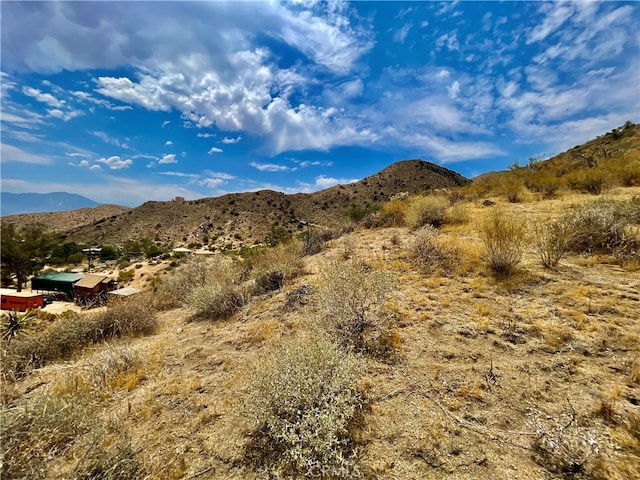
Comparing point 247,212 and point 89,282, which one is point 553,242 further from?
point 247,212

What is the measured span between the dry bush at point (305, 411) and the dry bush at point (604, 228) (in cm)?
570

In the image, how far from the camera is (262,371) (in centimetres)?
322

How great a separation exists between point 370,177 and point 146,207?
50.9 meters

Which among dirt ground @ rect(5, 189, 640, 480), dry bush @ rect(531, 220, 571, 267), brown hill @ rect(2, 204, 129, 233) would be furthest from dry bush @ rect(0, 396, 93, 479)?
brown hill @ rect(2, 204, 129, 233)

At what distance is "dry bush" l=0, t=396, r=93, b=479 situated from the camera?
2455mm

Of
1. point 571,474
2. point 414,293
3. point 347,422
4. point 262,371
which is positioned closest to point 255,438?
point 262,371

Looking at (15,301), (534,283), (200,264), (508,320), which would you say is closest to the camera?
(508,320)

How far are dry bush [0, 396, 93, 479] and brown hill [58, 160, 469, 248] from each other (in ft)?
155

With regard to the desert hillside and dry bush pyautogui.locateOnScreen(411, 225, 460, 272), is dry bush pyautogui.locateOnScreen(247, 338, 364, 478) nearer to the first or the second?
dry bush pyautogui.locateOnScreen(411, 225, 460, 272)

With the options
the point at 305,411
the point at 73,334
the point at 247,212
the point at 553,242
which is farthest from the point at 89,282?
the point at 247,212

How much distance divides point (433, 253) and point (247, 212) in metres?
58.6

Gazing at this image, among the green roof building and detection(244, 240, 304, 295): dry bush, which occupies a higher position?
detection(244, 240, 304, 295): dry bush

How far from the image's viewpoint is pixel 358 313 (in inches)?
179

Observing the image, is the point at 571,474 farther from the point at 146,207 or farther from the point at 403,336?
the point at 146,207
